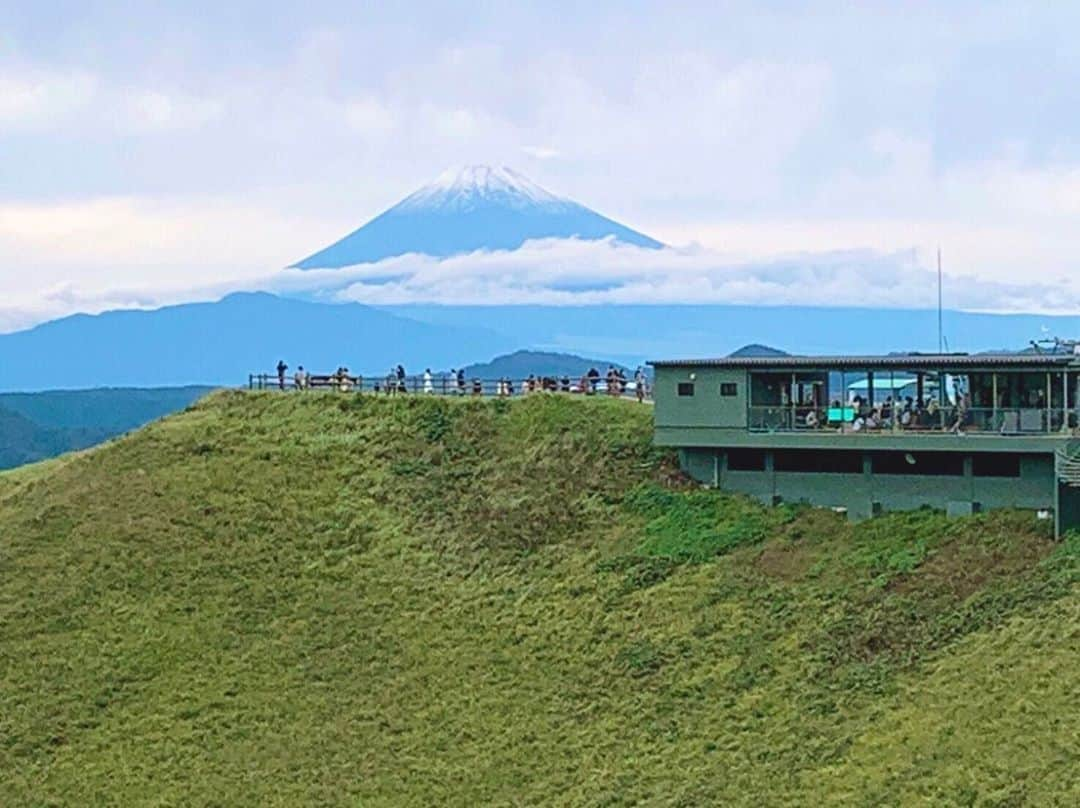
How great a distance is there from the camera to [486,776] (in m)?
31.2

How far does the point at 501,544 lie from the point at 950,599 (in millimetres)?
11527

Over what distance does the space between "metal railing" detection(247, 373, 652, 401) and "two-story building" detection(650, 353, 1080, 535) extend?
23.7ft

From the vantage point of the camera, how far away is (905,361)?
A: 38625 millimetres

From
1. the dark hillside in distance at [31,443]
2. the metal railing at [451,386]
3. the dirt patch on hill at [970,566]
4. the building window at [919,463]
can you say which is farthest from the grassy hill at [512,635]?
the dark hillside in distance at [31,443]

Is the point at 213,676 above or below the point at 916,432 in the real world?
below

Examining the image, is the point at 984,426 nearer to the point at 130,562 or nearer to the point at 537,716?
the point at 537,716

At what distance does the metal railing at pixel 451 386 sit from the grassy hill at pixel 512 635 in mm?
2608

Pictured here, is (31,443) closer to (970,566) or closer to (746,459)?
(746,459)

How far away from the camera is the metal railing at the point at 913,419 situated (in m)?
37.0

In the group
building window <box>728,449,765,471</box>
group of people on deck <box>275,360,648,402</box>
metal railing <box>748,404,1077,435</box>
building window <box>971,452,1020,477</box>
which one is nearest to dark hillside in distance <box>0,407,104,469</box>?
group of people on deck <box>275,360,648,402</box>

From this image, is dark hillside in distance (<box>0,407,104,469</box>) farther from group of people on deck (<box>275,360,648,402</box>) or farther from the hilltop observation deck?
the hilltop observation deck

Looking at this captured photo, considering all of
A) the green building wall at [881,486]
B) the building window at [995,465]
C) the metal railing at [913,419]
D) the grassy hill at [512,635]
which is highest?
the metal railing at [913,419]

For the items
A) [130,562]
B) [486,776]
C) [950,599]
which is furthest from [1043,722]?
[130,562]

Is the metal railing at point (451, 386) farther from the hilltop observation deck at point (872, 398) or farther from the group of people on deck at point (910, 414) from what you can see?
the group of people on deck at point (910, 414)
